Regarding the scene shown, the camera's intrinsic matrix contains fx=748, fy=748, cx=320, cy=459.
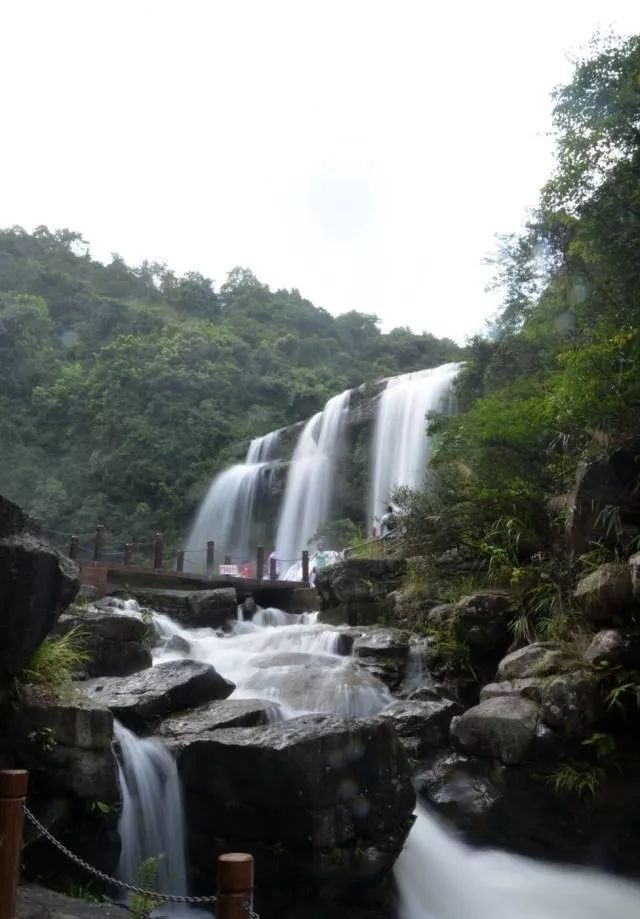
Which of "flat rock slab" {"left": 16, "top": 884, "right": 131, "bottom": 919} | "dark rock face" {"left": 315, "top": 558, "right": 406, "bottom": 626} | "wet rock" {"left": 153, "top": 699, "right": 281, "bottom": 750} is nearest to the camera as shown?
"flat rock slab" {"left": 16, "top": 884, "right": 131, "bottom": 919}

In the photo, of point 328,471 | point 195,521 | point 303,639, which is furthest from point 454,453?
point 195,521

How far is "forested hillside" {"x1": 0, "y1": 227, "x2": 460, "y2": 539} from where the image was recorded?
3272 cm

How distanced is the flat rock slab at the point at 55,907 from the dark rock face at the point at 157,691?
1873mm

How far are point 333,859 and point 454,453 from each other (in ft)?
25.6

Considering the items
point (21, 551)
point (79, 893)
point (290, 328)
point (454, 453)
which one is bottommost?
point (79, 893)

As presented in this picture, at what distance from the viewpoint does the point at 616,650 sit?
7.17 m

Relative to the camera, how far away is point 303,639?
12.0 meters

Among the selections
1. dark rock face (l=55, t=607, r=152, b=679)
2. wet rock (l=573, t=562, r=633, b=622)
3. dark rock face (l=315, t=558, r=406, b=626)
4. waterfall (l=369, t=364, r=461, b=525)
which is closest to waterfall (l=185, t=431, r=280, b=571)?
waterfall (l=369, t=364, r=461, b=525)

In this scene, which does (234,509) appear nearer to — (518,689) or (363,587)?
(363,587)

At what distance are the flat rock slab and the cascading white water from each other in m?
2.40

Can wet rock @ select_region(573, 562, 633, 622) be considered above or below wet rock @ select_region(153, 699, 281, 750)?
above

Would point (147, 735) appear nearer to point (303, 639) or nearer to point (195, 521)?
point (303, 639)

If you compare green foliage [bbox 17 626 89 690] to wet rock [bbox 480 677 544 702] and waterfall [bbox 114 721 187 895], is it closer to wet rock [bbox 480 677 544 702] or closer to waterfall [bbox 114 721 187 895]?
waterfall [bbox 114 721 187 895]

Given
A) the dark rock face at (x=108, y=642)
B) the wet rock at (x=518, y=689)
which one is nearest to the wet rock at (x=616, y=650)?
the wet rock at (x=518, y=689)
